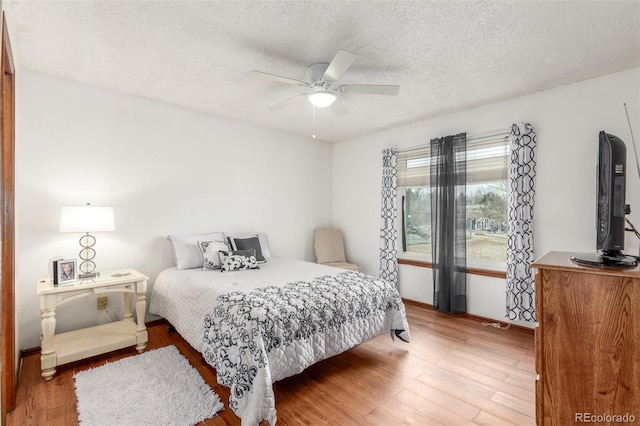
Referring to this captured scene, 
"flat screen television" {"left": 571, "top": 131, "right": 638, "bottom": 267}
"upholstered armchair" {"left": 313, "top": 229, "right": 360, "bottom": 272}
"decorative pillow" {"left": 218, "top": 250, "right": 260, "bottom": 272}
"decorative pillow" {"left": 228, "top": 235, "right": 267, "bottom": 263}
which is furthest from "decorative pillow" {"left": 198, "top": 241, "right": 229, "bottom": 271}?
"flat screen television" {"left": 571, "top": 131, "right": 638, "bottom": 267}

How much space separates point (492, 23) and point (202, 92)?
2592 millimetres

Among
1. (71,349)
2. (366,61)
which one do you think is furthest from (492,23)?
(71,349)

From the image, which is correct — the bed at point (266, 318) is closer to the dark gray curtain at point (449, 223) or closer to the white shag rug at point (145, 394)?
the white shag rug at point (145, 394)

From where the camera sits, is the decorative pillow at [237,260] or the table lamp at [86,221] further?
the decorative pillow at [237,260]

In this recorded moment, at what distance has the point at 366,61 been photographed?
7.98ft

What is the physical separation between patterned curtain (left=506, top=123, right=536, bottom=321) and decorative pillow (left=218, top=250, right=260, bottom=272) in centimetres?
272

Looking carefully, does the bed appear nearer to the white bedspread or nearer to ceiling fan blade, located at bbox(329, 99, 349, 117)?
the white bedspread

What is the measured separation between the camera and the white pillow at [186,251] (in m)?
3.24

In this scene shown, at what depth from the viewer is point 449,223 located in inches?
145

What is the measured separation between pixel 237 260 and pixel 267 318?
1384mm

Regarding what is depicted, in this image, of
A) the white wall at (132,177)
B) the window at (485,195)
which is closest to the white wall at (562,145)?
the window at (485,195)

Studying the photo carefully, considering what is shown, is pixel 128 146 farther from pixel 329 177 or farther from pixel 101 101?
pixel 329 177

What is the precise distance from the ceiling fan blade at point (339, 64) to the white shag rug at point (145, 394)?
2.40m

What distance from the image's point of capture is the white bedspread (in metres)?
1.83
